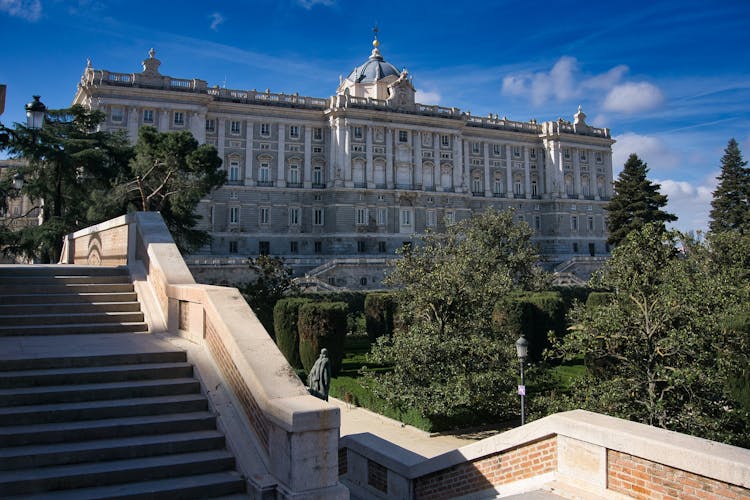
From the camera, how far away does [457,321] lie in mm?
14133

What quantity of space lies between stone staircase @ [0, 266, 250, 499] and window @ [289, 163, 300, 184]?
45.6 m

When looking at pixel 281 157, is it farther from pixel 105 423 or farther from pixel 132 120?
pixel 105 423

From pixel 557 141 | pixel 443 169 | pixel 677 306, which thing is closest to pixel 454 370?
pixel 677 306

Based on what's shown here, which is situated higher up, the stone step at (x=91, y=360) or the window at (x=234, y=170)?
the window at (x=234, y=170)

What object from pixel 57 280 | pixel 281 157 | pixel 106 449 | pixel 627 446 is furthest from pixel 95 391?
pixel 281 157

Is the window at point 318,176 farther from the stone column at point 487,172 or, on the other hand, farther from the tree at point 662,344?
the tree at point 662,344

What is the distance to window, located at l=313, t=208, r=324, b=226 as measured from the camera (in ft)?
171

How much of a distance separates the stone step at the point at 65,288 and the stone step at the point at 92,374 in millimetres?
3021

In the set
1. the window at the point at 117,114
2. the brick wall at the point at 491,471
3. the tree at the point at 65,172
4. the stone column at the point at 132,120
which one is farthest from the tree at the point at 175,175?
the brick wall at the point at 491,471

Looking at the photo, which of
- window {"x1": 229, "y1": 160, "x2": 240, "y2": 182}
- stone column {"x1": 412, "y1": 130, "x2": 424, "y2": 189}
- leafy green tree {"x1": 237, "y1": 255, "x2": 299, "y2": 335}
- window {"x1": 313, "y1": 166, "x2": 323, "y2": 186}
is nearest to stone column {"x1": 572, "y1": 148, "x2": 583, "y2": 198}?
stone column {"x1": 412, "y1": 130, "x2": 424, "y2": 189}

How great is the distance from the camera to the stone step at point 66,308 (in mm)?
7777

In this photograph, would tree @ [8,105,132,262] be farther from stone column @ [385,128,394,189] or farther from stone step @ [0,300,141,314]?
stone column @ [385,128,394,189]

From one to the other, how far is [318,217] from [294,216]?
2.22 metres

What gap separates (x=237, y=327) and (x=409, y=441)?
270 inches
